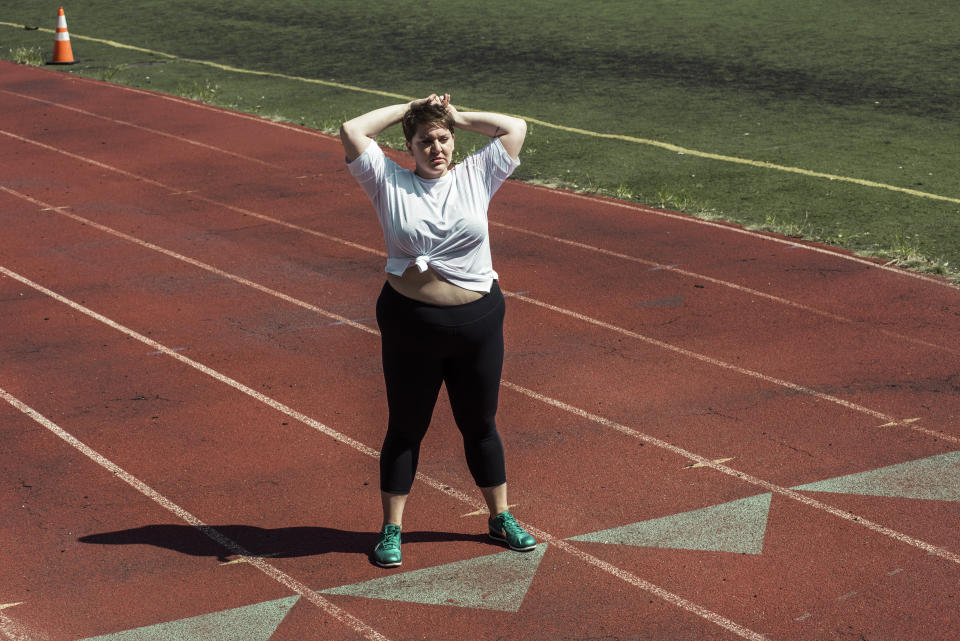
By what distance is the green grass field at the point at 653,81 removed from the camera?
12094 millimetres

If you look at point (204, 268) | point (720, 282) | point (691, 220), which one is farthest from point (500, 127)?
point (691, 220)

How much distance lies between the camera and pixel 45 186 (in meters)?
12.8

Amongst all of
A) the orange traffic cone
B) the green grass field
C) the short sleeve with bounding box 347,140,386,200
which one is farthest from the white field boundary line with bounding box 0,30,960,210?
the short sleeve with bounding box 347,140,386,200

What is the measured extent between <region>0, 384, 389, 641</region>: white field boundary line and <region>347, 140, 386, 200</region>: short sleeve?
167 centimetres

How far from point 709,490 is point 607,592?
3.85 ft

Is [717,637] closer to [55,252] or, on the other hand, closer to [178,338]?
[178,338]

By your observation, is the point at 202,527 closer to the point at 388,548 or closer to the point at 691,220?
the point at 388,548

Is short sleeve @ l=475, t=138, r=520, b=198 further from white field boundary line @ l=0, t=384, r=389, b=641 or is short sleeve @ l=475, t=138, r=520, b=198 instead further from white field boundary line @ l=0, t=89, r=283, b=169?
white field boundary line @ l=0, t=89, r=283, b=169

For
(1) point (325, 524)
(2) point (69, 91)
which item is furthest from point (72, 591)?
(2) point (69, 91)

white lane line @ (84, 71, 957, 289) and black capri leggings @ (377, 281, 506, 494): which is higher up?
black capri leggings @ (377, 281, 506, 494)

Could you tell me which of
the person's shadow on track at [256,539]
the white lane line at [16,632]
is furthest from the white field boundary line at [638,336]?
the white lane line at [16,632]

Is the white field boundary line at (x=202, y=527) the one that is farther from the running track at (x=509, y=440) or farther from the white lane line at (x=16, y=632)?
the white lane line at (x=16, y=632)

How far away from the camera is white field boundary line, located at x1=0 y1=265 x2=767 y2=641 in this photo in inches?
187

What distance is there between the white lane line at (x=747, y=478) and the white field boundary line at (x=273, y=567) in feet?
3.74
